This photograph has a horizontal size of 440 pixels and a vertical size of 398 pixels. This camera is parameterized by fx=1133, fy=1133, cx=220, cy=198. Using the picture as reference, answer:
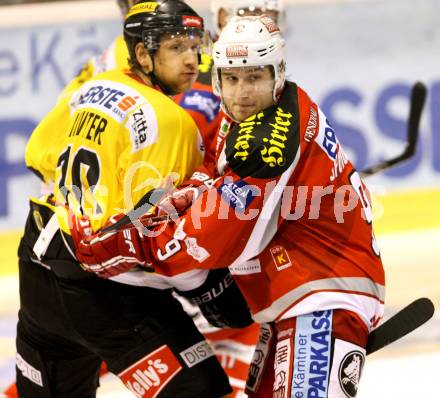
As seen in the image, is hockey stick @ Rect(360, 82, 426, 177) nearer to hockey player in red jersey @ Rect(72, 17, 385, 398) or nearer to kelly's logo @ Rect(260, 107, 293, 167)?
hockey player in red jersey @ Rect(72, 17, 385, 398)

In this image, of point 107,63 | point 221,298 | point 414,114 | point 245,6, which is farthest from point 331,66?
point 221,298

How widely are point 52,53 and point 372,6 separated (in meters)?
1.93

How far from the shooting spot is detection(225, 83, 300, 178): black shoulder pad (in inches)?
117

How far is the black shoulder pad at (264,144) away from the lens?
2.98 metres

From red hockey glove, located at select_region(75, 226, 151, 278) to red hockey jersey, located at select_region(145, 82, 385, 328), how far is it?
0.14ft

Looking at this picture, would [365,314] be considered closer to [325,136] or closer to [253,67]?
[325,136]

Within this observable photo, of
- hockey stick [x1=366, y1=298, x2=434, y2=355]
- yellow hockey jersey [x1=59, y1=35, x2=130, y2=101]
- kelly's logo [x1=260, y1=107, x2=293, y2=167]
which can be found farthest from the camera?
yellow hockey jersey [x1=59, y1=35, x2=130, y2=101]

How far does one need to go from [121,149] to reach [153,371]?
2.16 ft

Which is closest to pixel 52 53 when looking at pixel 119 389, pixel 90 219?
pixel 119 389

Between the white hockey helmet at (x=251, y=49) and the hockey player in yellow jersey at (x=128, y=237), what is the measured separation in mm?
262

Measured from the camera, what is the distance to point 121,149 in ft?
10.7

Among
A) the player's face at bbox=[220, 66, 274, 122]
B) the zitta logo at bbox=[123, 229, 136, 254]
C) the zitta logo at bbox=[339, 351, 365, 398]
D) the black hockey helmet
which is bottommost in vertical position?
the zitta logo at bbox=[339, 351, 365, 398]

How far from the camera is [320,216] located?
315 cm

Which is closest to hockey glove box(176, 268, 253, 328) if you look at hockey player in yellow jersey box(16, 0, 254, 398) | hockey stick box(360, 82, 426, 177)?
hockey player in yellow jersey box(16, 0, 254, 398)
